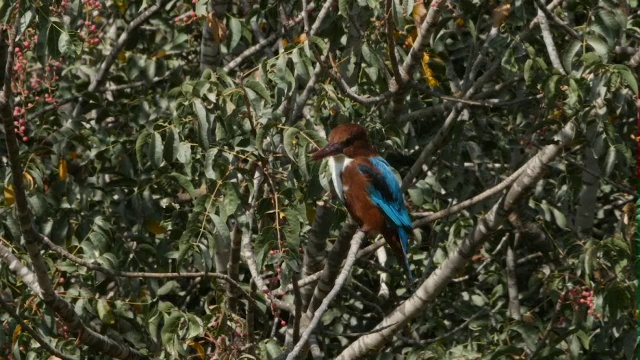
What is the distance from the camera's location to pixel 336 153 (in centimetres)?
407

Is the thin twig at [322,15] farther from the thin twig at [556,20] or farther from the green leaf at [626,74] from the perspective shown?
the green leaf at [626,74]

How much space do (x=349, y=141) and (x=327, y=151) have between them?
1.02 ft

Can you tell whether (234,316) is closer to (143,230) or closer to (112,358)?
(112,358)

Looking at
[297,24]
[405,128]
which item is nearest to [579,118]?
[405,128]

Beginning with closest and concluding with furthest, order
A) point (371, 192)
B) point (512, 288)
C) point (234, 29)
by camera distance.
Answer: point (371, 192)
point (234, 29)
point (512, 288)

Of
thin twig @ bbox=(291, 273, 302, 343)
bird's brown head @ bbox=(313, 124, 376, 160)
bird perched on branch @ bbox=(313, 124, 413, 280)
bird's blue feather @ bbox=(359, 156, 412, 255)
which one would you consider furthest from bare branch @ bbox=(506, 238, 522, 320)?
thin twig @ bbox=(291, 273, 302, 343)

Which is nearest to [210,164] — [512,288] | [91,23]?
[91,23]

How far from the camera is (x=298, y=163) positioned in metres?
3.86

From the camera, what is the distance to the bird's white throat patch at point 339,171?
4.41m

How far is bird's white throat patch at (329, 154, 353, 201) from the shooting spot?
14.5 feet

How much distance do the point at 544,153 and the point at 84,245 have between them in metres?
1.67

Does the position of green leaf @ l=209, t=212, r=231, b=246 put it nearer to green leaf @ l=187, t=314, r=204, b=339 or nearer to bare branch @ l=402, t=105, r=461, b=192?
green leaf @ l=187, t=314, r=204, b=339

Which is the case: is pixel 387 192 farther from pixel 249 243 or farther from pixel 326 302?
pixel 326 302

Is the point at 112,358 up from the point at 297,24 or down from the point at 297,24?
down
